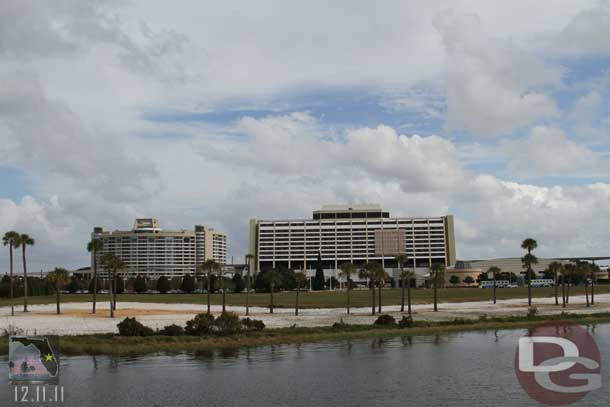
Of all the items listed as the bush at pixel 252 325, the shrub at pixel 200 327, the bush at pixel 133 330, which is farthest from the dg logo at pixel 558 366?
the bush at pixel 133 330

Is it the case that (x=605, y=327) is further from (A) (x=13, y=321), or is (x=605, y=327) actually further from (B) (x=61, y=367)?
(A) (x=13, y=321)

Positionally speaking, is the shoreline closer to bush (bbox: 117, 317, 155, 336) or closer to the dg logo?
bush (bbox: 117, 317, 155, 336)

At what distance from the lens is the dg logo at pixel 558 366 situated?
36.2 m

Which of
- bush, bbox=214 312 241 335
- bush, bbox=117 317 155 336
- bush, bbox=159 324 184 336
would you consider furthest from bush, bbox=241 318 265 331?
bush, bbox=117 317 155 336

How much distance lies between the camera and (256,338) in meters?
63.2

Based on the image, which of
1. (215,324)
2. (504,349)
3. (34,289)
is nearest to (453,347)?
(504,349)

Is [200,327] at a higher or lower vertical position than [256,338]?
higher

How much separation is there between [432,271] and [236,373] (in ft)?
272

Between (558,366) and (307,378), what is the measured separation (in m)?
16.9

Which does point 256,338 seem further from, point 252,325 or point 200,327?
point 200,327

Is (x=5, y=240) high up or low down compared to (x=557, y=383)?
up

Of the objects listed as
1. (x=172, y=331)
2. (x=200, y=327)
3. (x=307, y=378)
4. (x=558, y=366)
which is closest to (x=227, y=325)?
(x=200, y=327)

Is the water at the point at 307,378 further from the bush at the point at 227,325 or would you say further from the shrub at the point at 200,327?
the shrub at the point at 200,327

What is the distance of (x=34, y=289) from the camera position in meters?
199
